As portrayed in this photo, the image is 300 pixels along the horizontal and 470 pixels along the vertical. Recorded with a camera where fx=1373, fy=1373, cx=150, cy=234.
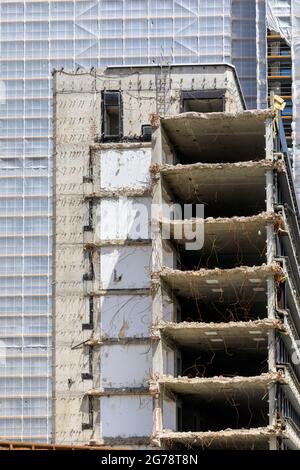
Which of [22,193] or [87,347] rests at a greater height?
[22,193]

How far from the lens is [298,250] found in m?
92.7

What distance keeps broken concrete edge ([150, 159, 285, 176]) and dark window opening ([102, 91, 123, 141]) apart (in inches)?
358

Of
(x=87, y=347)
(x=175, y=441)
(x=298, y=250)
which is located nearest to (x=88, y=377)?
(x=87, y=347)

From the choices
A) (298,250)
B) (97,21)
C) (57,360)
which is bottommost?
(57,360)

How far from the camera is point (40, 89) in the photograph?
147375 mm

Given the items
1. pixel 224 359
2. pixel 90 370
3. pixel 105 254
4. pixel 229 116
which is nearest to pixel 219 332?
pixel 224 359

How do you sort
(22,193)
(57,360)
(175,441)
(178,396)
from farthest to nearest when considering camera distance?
(22,193) < (57,360) < (178,396) < (175,441)

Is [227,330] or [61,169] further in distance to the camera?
[61,169]

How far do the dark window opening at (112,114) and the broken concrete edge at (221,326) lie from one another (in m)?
15.3

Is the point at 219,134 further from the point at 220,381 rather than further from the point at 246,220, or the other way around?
the point at 220,381

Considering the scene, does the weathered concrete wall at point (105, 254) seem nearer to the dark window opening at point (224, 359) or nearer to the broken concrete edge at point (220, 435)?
the dark window opening at point (224, 359)

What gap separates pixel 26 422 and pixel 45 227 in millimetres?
20978

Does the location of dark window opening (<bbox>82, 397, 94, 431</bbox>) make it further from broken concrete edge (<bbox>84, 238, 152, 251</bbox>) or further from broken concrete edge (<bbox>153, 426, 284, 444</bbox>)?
broken concrete edge (<bbox>84, 238, 152, 251</bbox>)

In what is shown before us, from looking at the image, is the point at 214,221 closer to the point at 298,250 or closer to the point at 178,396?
the point at 178,396
